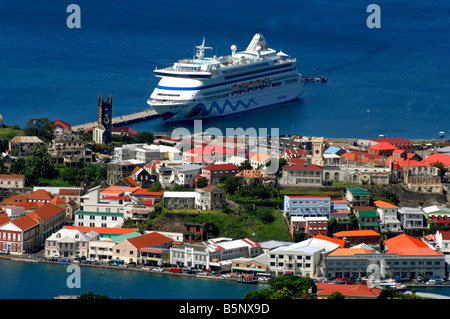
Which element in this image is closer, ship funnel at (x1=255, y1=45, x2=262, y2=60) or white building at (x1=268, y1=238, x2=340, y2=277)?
white building at (x1=268, y1=238, x2=340, y2=277)

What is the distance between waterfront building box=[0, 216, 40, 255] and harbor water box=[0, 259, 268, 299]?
1.44 metres

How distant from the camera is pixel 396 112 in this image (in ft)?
230

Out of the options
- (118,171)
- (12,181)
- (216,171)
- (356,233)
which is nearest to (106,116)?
(118,171)

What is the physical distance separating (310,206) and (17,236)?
39.3 ft

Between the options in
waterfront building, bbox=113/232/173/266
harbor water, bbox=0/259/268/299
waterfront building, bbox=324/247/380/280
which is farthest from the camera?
waterfront building, bbox=113/232/173/266

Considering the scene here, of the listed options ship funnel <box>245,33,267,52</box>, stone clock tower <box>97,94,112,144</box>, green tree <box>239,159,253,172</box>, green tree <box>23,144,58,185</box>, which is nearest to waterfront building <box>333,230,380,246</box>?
green tree <box>239,159,253,172</box>

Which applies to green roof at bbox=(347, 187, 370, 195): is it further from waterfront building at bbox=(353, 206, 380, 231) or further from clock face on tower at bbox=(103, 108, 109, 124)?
clock face on tower at bbox=(103, 108, 109, 124)

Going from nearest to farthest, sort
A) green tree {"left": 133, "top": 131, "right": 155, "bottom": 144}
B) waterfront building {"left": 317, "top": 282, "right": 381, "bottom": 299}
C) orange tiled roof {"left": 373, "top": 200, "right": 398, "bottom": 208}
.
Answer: waterfront building {"left": 317, "top": 282, "right": 381, "bottom": 299} → orange tiled roof {"left": 373, "top": 200, "right": 398, "bottom": 208} → green tree {"left": 133, "top": 131, "right": 155, "bottom": 144}

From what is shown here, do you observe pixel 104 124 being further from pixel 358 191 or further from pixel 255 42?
pixel 255 42

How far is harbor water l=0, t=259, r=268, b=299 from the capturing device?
3803cm

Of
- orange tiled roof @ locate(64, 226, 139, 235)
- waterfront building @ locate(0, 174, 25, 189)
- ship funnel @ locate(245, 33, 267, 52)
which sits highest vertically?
ship funnel @ locate(245, 33, 267, 52)

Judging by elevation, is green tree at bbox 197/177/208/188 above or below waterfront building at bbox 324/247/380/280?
above

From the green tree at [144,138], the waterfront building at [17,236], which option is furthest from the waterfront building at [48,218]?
the green tree at [144,138]
